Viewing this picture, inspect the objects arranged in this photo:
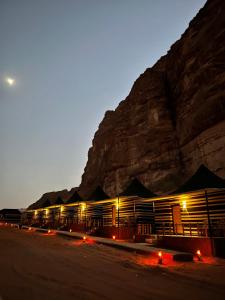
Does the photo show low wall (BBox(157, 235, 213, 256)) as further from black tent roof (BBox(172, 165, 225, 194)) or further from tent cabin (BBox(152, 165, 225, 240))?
black tent roof (BBox(172, 165, 225, 194))

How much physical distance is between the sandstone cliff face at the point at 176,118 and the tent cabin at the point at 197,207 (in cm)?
1216

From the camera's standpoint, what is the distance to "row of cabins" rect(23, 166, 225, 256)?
45.6 feet

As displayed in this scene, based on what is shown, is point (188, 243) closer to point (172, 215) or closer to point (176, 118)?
point (172, 215)

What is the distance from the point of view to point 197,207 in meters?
18.8

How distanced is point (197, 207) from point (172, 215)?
8.32ft

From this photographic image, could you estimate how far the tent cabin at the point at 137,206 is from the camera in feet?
72.4

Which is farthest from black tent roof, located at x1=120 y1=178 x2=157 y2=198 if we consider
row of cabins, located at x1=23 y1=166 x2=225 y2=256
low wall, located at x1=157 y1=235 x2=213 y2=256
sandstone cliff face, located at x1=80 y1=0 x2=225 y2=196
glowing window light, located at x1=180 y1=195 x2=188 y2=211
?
sandstone cliff face, located at x1=80 y1=0 x2=225 y2=196

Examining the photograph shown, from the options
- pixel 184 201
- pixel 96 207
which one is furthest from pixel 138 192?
pixel 96 207

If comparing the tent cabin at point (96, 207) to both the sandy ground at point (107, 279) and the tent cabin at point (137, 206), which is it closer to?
the tent cabin at point (137, 206)

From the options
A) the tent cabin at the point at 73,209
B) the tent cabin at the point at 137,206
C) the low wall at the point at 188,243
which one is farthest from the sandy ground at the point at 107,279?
the tent cabin at the point at 73,209

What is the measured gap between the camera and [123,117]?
5669cm

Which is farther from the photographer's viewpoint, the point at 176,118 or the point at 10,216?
the point at 10,216

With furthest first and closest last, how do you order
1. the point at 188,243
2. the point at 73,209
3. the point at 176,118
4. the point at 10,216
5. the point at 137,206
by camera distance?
the point at 10,216 → the point at 176,118 → the point at 73,209 → the point at 137,206 → the point at 188,243

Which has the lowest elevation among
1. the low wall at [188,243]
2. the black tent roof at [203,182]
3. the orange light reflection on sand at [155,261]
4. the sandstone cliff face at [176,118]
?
the orange light reflection on sand at [155,261]
